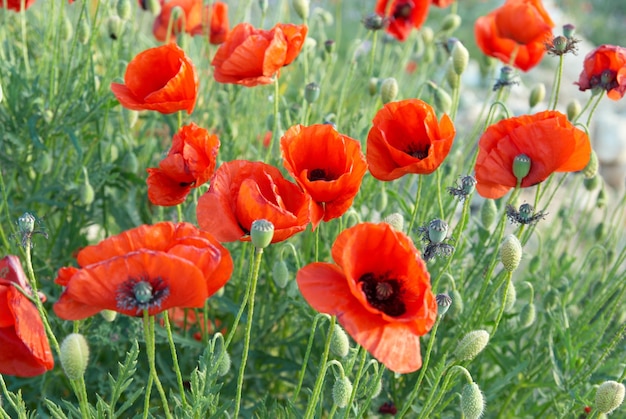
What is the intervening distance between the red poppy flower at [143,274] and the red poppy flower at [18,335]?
0.32ft

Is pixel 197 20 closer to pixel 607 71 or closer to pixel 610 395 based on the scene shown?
pixel 607 71

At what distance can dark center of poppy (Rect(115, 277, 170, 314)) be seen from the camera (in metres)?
1.05

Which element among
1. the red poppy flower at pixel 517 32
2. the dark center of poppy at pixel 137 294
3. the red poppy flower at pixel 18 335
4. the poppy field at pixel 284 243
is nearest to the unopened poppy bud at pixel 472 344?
the poppy field at pixel 284 243

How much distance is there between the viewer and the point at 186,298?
42.6 inches

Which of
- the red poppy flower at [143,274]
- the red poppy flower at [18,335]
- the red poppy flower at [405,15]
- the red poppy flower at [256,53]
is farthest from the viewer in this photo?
the red poppy flower at [405,15]

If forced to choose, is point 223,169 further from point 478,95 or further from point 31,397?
point 478,95

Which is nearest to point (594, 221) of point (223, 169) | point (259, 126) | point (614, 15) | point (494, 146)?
point (259, 126)

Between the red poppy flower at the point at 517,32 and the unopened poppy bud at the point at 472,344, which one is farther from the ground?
the red poppy flower at the point at 517,32

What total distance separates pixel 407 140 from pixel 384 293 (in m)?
0.42

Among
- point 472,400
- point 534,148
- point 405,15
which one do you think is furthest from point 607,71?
point 405,15

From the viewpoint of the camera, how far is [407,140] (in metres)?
1.51

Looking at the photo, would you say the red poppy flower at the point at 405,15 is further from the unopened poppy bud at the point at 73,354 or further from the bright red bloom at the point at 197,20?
the unopened poppy bud at the point at 73,354

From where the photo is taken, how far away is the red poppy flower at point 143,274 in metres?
1.05

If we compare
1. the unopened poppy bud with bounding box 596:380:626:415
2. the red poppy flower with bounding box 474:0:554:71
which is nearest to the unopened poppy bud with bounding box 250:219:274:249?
the unopened poppy bud with bounding box 596:380:626:415
